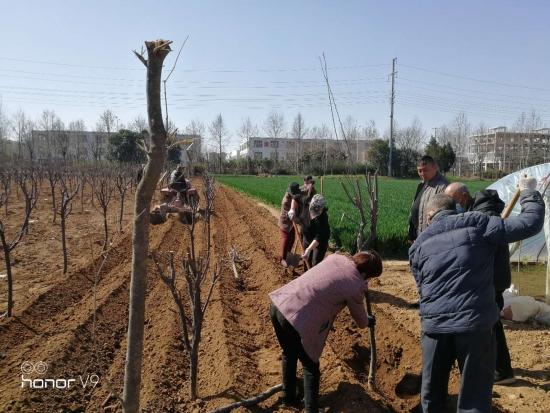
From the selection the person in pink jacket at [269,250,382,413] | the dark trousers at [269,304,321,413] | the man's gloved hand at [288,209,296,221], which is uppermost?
the man's gloved hand at [288,209,296,221]

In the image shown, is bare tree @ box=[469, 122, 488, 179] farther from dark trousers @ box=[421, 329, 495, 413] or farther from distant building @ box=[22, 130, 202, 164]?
dark trousers @ box=[421, 329, 495, 413]

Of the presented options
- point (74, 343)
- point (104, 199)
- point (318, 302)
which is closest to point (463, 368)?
point (318, 302)

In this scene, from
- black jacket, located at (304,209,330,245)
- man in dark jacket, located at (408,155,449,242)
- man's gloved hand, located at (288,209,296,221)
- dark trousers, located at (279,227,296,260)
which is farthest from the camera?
dark trousers, located at (279,227,296,260)

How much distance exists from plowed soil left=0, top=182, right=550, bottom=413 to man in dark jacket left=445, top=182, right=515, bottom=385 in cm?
14

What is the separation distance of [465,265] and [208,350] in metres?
2.72

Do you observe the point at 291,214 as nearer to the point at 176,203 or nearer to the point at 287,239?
the point at 287,239

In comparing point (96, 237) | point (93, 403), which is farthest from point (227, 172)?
point (93, 403)

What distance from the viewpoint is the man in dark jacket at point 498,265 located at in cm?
365

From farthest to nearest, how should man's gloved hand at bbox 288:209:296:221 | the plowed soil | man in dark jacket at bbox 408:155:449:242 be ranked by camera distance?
man's gloved hand at bbox 288:209:296:221 → man in dark jacket at bbox 408:155:449:242 → the plowed soil

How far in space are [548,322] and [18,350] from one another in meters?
5.55

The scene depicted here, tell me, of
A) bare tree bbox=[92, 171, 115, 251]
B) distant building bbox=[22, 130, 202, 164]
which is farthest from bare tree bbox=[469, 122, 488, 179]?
bare tree bbox=[92, 171, 115, 251]

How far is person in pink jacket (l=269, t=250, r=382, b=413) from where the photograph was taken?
287 cm

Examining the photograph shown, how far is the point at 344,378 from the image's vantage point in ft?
11.7

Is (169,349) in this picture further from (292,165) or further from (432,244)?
(292,165)
